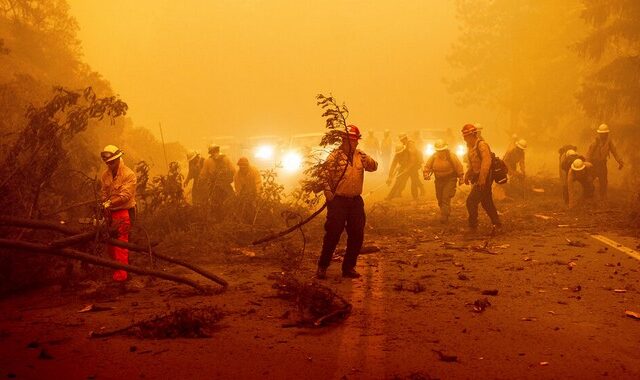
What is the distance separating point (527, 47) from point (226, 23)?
57216 mm

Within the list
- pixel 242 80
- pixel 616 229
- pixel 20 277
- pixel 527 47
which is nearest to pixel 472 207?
pixel 616 229

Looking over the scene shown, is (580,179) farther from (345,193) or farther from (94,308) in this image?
(94,308)

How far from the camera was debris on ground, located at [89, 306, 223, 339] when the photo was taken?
191 inches

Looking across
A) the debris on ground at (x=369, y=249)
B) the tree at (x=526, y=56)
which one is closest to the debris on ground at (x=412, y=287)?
the debris on ground at (x=369, y=249)

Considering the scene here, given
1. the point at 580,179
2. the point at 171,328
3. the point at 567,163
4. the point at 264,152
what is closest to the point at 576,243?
the point at 580,179

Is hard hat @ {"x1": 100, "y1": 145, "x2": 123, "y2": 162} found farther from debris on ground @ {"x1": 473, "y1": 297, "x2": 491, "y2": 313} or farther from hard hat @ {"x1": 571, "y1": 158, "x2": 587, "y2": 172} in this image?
hard hat @ {"x1": 571, "y1": 158, "x2": 587, "y2": 172}

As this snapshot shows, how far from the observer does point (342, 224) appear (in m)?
6.91

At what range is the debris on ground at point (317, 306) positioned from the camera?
17.0 feet

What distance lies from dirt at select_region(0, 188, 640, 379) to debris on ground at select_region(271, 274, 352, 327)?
0.08 metres

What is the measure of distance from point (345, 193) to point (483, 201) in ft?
13.0

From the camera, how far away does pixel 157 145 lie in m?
24.2

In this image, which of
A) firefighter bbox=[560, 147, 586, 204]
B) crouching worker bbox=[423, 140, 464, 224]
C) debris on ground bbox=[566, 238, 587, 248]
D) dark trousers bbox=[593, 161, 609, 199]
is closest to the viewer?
debris on ground bbox=[566, 238, 587, 248]

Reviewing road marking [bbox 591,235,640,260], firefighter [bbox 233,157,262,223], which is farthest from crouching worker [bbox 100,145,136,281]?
road marking [bbox 591,235,640,260]

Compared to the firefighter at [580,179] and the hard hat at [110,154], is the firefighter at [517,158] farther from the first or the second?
the hard hat at [110,154]
